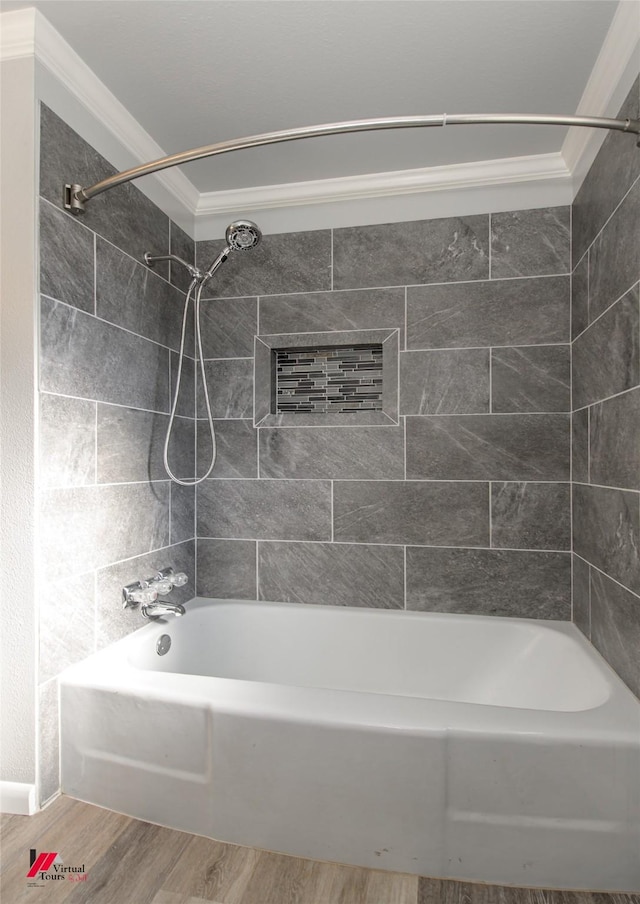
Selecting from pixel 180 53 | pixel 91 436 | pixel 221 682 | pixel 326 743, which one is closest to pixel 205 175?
pixel 180 53

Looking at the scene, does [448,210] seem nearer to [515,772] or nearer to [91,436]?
[91,436]

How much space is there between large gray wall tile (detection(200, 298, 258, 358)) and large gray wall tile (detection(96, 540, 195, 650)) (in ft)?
3.12

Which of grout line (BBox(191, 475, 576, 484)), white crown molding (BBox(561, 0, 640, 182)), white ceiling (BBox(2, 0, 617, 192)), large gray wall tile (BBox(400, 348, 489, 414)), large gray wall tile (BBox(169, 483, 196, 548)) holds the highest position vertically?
white ceiling (BBox(2, 0, 617, 192))

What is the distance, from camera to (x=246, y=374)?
8.54 feet

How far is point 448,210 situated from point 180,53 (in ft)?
4.01

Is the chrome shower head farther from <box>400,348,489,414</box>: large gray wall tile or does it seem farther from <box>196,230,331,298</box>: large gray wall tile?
<box>400,348,489,414</box>: large gray wall tile

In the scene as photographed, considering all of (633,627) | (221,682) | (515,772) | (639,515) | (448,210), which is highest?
(448,210)

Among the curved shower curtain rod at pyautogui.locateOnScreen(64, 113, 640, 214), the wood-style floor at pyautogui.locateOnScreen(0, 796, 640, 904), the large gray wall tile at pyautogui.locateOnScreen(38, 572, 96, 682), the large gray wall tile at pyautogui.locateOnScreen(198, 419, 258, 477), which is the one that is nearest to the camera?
the wood-style floor at pyautogui.locateOnScreen(0, 796, 640, 904)

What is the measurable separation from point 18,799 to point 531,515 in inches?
81.0

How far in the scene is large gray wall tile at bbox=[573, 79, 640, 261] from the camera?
5.24 feet

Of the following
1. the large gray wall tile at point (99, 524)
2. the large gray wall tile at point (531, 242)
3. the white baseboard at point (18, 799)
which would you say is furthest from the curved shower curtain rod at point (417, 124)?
the white baseboard at point (18, 799)

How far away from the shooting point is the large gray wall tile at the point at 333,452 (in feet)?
7.98

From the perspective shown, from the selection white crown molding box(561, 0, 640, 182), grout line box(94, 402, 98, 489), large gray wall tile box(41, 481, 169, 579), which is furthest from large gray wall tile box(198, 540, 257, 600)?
white crown molding box(561, 0, 640, 182)

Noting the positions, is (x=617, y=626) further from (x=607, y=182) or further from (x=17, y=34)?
(x=17, y=34)
